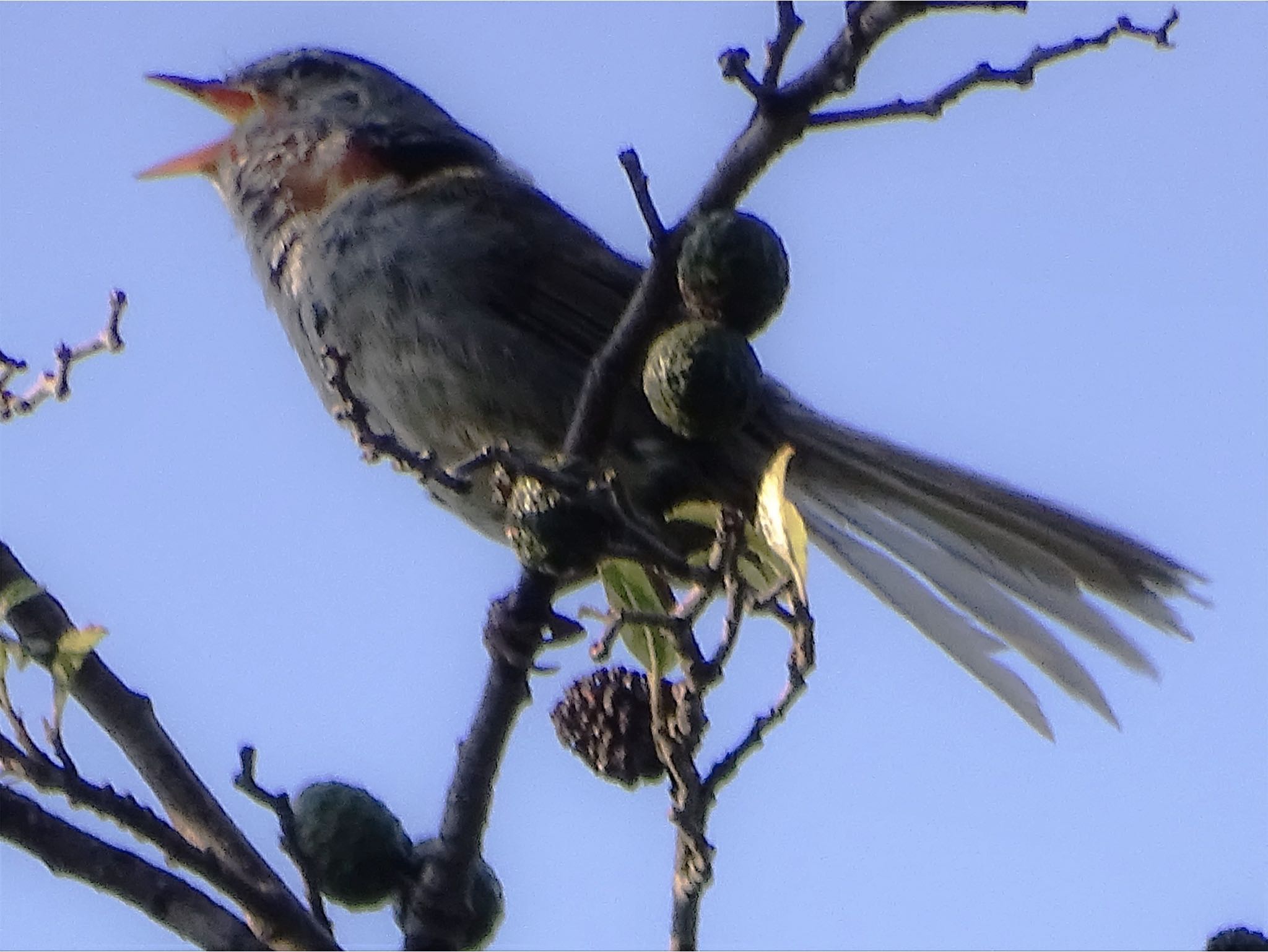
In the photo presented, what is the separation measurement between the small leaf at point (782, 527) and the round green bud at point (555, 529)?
0.32 metres

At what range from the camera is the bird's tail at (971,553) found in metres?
4.37

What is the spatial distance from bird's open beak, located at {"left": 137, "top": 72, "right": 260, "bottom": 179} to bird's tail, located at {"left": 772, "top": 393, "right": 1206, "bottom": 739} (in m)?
2.34

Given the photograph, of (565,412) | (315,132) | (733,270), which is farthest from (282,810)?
(315,132)

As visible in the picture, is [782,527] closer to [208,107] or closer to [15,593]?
[15,593]

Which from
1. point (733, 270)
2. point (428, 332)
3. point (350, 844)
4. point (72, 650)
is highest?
point (428, 332)

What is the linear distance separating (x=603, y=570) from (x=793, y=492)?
208cm

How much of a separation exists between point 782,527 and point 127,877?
3.68ft

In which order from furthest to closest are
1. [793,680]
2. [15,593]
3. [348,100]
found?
1. [348,100]
2. [15,593]
3. [793,680]

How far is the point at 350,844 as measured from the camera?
2.74 metres

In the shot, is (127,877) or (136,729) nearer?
(127,877)

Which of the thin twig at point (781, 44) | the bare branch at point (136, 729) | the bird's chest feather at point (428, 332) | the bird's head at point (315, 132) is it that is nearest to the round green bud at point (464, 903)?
the bare branch at point (136, 729)

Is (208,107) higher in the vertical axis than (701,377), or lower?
higher

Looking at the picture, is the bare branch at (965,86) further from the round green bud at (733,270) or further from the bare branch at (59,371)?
the bare branch at (59,371)

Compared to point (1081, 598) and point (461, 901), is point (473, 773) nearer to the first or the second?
point (461, 901)
